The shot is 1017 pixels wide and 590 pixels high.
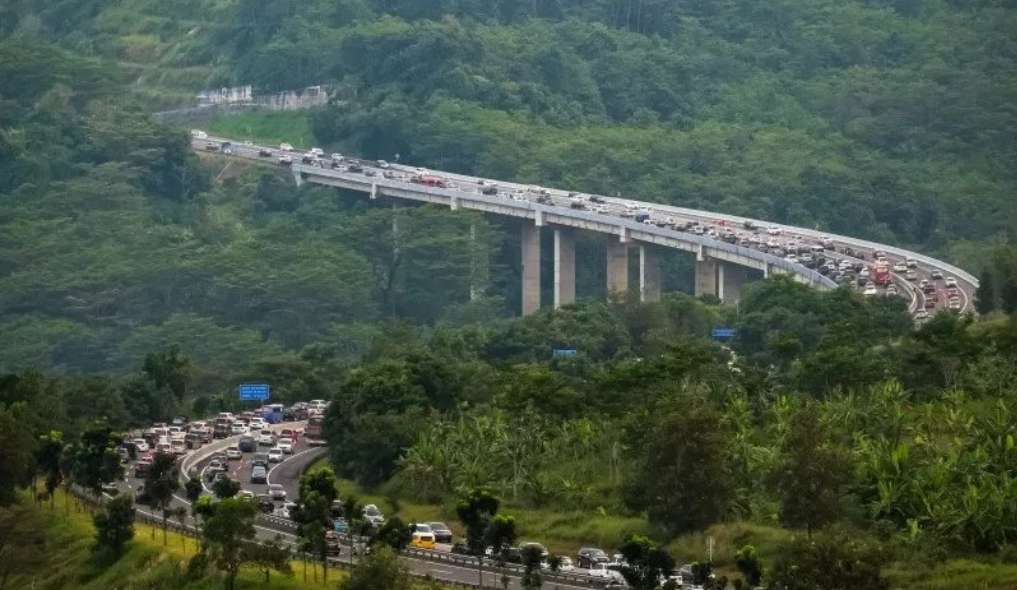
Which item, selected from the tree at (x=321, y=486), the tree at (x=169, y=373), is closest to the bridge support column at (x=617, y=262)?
the tree at (x=169, y=373)

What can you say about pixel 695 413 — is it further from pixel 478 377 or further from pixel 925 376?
pixel 478 377

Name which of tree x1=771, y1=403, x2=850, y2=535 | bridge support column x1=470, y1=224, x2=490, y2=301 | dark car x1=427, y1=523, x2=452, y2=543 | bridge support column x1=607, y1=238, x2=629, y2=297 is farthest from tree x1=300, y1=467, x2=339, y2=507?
bridge support column x1=470, y1=224, x2=490, y2=301

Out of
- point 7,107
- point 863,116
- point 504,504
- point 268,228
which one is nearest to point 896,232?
point 863,116

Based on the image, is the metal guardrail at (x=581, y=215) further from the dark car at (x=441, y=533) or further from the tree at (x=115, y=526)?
the tree at (x=115, y=526)

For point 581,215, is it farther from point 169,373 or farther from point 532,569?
point 532,569

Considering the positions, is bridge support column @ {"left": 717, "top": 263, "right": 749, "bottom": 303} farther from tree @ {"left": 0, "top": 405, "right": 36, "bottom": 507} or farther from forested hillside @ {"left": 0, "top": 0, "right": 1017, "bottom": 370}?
tree @ {"left": 0, "top": 405, "right": 36, "bottom": 507}
